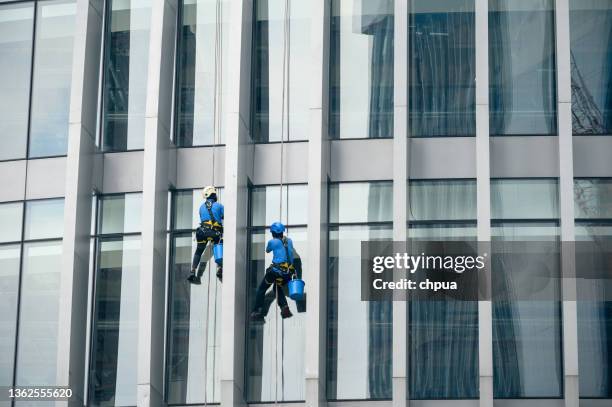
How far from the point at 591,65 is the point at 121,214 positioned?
11.1 meters

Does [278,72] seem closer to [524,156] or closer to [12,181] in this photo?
[524,156]

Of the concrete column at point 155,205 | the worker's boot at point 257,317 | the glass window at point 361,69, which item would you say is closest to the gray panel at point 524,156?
the glass window at point 361,69

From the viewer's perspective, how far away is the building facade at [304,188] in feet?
96.5

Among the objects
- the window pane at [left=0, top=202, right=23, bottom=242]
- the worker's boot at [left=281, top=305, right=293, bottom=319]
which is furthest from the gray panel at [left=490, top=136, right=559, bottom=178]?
the window pane at [left=0, top=202, right=23, bottom=242]

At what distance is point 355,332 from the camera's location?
97.8 ft

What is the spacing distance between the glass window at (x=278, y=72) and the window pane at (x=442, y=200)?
2.99 m

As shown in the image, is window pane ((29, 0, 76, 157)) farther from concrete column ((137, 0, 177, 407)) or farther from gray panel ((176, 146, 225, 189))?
gray panel ((176, 146, 225, 189))

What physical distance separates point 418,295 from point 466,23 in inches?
251

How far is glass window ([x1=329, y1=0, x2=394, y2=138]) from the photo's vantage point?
1217 inches

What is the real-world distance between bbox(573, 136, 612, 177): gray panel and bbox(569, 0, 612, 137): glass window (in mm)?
395

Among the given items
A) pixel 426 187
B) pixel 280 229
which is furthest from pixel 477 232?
pixel 280 229

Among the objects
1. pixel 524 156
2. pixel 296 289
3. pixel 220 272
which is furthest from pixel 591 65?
pixel 220 272

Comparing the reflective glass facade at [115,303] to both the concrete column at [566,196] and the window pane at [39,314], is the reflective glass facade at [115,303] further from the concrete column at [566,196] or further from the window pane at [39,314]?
the concrete column at [566,196]

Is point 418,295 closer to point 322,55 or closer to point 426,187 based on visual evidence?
point 426,187
